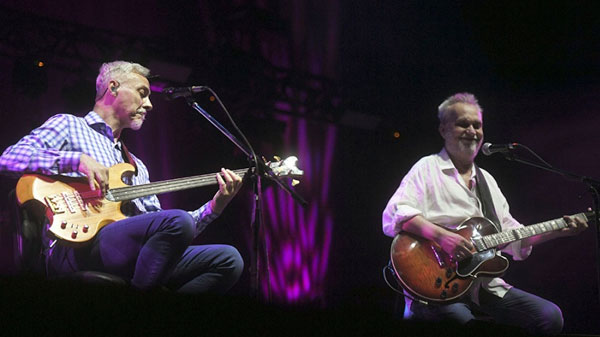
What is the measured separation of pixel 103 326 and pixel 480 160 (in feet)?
18.7

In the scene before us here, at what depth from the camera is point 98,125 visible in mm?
3385

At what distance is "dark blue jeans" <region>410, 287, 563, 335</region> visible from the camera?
3.39 metres

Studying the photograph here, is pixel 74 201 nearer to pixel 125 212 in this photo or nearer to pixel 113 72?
pixel 125 212

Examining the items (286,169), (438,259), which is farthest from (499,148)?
(286,169)

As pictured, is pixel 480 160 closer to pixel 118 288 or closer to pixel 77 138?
pixel 77 138

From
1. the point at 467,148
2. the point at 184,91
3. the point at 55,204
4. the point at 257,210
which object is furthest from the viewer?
the point at 467,148

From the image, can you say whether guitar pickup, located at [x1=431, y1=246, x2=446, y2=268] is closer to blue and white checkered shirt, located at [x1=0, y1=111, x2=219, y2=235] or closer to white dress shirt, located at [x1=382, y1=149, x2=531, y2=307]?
white dress shirt, located at [x1=382, y1=149, x2=531, y2=307]

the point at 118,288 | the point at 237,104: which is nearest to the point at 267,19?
the point at 237,104

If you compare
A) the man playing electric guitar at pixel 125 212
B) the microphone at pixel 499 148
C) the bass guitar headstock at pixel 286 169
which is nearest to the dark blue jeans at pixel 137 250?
the man playing electric guitar at pixel 125 212

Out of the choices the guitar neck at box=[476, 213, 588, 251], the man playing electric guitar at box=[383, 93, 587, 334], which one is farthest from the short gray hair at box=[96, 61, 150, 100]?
the guitar neck at box=[476, 213, 588, 251]

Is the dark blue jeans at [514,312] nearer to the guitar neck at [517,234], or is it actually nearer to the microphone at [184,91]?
the guitar neck at [517,234]

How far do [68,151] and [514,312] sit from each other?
8.96ft

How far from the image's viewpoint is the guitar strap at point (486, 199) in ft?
12.9

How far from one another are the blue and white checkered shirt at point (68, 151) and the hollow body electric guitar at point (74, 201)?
6 centimetres
